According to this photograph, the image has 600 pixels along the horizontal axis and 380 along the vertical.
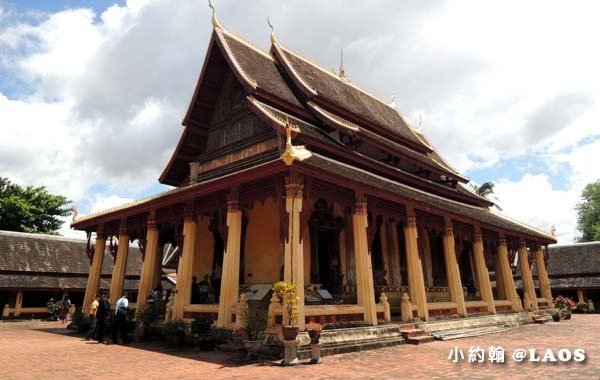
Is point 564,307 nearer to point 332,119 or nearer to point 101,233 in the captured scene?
point 332,119

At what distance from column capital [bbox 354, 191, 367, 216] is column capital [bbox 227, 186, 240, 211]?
319cm

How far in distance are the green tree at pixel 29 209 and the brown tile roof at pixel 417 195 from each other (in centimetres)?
3074

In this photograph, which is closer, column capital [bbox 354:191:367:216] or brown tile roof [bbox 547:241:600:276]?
column capital [bbox 354:191:367:216]

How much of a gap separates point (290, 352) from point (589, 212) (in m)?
54.3

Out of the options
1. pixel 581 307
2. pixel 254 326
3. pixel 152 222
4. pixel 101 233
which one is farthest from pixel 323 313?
pixel 581 307

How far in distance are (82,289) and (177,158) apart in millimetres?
12991

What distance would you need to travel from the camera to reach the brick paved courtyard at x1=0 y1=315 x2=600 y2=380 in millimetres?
6602

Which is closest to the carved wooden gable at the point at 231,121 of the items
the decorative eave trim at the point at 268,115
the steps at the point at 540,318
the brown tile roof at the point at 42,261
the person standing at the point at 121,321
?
the decorative eave trim at the point at 268,115

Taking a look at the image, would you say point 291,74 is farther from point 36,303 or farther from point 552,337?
point 36,303

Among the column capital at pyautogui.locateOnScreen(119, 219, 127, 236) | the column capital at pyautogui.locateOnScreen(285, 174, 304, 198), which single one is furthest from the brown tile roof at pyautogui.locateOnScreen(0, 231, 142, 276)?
the column capital at pyautogui.locateOnScreen(285, 174, 304, 198)

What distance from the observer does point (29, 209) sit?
3309cm

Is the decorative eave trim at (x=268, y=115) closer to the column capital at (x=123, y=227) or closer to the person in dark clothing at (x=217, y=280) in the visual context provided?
the person in dark clothing at (x=217, y=280)

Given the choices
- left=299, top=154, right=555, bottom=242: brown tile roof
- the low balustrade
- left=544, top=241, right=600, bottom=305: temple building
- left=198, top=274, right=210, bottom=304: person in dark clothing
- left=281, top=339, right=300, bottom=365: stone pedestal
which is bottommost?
left=281, top=339, right=300, bottom=365: stone pedestal

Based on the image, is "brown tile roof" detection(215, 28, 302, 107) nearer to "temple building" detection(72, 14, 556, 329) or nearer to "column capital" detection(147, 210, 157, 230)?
"temple building" detection(72, 14, 556, 329)
